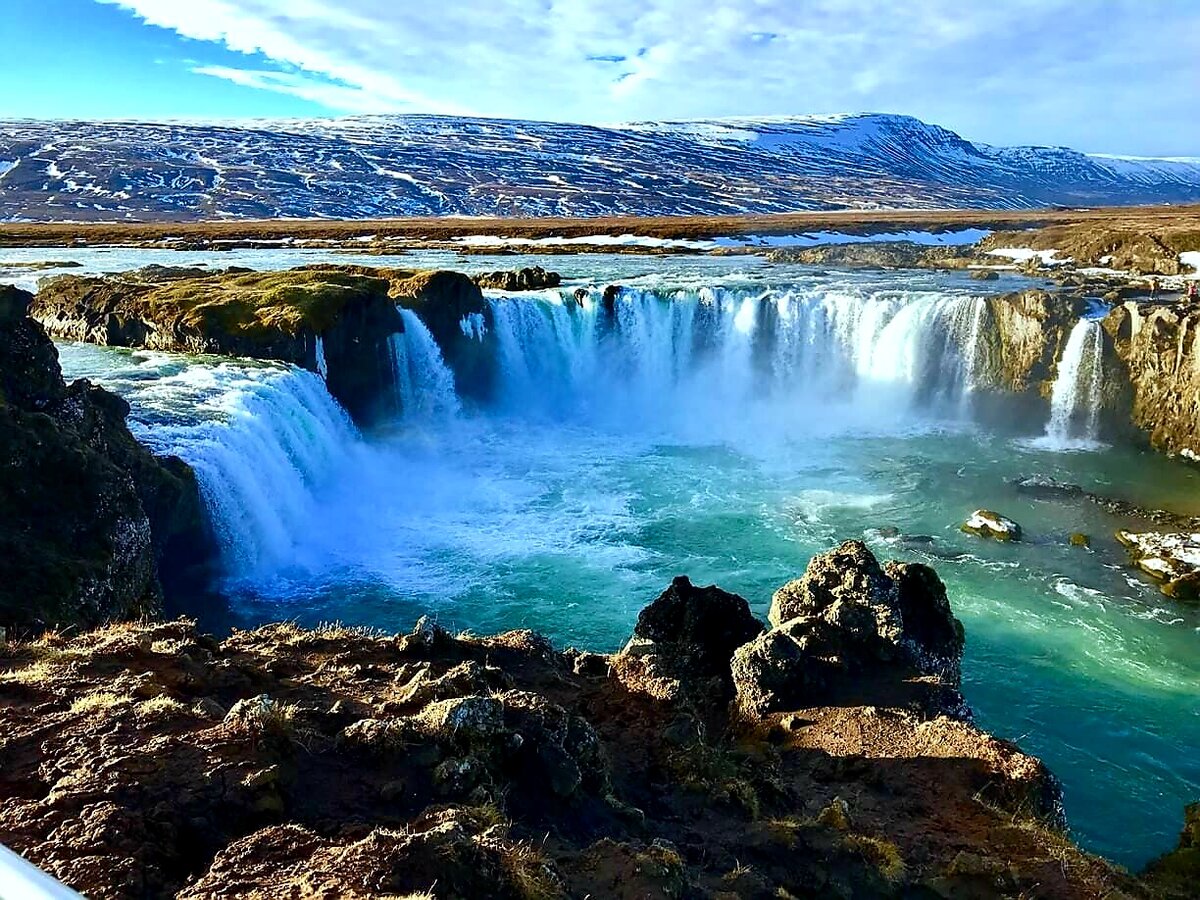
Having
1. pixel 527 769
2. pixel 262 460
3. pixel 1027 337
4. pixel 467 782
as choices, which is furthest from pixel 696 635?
pixel 1027 337

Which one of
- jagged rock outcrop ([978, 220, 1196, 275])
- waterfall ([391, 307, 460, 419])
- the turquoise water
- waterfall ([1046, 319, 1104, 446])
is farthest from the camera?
jagged rock outcrop ([978, 220, 1196, 275])

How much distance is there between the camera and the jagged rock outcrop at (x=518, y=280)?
4834 centimetres

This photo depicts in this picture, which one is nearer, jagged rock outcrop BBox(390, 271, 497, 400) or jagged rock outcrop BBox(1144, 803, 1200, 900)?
jagged rock outcrop BBox(1144, 803, 1200, 900)

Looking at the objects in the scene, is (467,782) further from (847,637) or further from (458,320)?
(458,320)

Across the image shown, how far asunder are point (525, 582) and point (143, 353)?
2098 cm

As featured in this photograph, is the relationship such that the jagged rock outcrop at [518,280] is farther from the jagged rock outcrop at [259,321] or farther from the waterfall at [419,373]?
the jagged rock outcrop at [259,321]

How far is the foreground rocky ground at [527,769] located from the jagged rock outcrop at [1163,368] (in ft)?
88.3

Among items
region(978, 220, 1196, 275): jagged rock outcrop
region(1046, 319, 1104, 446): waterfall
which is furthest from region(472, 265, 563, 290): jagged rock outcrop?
region(978, 220, 1196, 275): jagged rock outcrop

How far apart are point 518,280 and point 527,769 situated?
4306 centimetres

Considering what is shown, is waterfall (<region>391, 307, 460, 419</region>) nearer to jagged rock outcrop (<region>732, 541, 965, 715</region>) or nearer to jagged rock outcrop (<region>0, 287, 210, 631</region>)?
jagged rock outcrop (<region>0, 287, 210, 631</region>)

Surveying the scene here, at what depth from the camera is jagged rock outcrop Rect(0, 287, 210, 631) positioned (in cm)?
1436

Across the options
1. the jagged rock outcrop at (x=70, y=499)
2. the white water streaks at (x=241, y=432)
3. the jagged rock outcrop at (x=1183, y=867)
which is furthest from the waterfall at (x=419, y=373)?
the jagged rock outcrop at (x=1183, y=867)

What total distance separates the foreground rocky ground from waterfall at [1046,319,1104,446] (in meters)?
27.5

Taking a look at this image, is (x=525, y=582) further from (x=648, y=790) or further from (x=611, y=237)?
(x=611, y=237)
